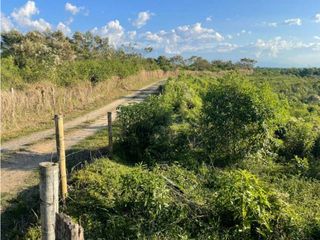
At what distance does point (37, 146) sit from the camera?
11414 mm

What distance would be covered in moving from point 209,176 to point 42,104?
8588 mm

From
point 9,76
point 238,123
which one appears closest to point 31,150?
point 238,123

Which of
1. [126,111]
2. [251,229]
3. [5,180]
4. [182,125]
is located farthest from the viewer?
[182,125]

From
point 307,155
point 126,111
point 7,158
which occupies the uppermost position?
point 126,111

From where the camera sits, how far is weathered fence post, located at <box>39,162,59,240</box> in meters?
4.18

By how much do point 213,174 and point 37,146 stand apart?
196 inches

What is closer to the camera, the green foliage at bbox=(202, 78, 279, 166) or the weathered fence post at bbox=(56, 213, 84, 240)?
the weathered fence post at bbox=(56, 213, 84, 240)

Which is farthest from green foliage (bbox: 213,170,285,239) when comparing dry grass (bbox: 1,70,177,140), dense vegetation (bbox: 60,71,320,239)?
dry grass (bbox: 1,70,177,140)

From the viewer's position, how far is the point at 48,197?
167 inches

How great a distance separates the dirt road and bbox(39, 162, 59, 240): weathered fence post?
155 inches

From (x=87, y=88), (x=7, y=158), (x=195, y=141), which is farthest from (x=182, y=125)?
(x=87, y=88)

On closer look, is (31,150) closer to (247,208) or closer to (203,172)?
(203,172)

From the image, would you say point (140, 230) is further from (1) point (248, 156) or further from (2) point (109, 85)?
(2) point (109, 85)

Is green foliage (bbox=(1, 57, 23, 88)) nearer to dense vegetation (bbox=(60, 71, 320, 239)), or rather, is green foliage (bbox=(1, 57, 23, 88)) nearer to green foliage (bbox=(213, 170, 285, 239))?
dense vegetation (bbox=(60, 71, 320, 239))
